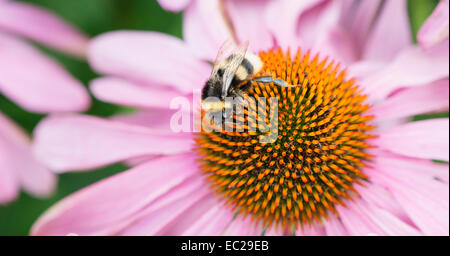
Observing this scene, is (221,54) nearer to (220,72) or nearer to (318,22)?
(220,72)

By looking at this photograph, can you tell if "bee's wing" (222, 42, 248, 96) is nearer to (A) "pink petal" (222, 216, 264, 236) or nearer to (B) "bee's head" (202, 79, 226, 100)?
(B) "bee's head" (202, 79, 226, 100)

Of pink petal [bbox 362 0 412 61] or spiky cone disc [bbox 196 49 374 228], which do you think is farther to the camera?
pink petal [bbox 362 0 412 61]

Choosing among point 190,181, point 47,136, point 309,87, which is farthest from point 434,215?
point 47,136

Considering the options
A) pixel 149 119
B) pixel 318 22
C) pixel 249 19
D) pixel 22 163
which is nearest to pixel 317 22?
pixel 318 22

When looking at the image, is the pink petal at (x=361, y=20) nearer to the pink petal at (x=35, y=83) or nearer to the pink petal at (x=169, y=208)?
the pink petal at (x=169, y=208)

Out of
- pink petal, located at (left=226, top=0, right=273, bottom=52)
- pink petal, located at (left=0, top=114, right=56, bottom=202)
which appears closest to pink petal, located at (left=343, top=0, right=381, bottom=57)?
pink petal, located at (left=226, top=0, right=273, bottom=52)
